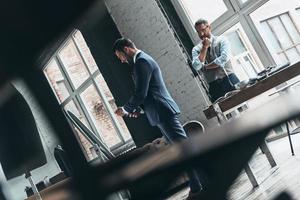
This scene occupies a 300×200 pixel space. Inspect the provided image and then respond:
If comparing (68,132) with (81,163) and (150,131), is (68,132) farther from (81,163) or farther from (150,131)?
(150,131)

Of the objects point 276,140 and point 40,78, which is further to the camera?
point 276,140

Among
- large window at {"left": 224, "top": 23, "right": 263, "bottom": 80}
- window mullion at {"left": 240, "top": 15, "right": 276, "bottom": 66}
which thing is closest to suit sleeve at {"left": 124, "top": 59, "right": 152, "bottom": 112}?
window mullion at {"left": 240, "top": 15, "right": 276, "bottom": 66}

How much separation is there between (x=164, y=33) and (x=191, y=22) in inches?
13.9

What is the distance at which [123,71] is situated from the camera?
4.87 meters

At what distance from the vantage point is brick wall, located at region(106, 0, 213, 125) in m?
4.30

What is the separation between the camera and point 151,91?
2.95 m

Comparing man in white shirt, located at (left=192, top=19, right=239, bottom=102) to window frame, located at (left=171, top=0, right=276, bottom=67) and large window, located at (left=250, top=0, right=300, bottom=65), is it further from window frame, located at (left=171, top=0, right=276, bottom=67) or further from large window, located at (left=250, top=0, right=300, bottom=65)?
large window, located at (left=250, top=0, right=300, bottom=65)

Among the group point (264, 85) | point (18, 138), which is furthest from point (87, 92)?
point (18, 138)

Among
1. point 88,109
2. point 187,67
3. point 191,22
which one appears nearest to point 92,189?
point 187,67

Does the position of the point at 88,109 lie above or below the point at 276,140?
above

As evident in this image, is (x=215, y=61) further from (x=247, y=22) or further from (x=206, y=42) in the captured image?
(x=247, y=22)

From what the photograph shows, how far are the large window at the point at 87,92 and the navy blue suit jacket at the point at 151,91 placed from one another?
2328 millimetres

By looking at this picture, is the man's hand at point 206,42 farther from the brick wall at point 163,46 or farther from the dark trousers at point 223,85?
the brick wall at point 163,46

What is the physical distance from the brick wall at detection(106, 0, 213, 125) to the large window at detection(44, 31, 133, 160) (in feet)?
2.97
